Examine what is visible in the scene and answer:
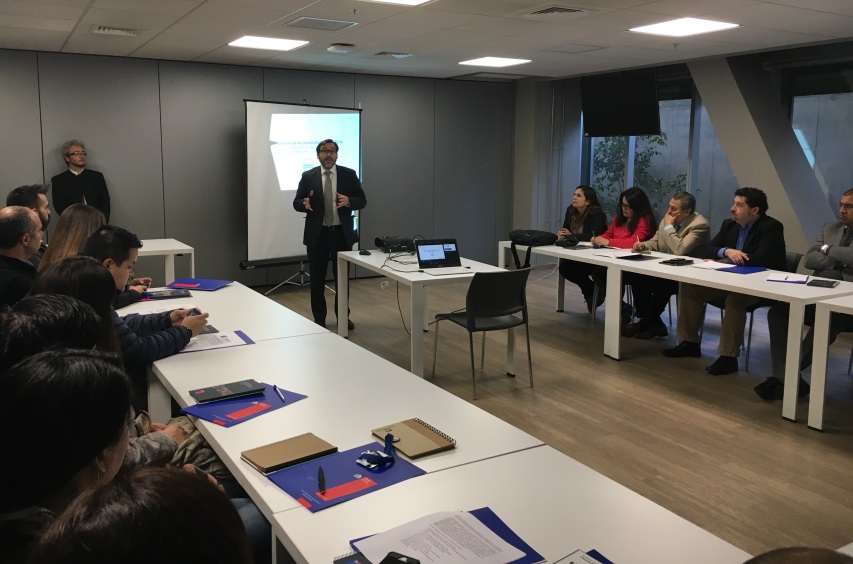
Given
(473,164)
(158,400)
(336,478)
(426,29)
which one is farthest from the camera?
(473,164)

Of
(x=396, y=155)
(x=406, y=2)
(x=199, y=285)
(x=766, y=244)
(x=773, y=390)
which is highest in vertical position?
(x=406, y=2)

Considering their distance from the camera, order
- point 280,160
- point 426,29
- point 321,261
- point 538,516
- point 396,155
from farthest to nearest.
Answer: point 396,155
point 280,160
point 321,261
point 426,29
point 538,516

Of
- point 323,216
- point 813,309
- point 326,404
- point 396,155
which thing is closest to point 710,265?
point 813,309

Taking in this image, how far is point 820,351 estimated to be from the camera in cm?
400

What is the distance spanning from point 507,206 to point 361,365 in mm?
7562

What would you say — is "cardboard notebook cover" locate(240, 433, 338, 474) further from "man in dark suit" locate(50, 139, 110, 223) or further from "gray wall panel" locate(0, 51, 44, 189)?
"gray wall panel" locate(0, 51, 44, 189)

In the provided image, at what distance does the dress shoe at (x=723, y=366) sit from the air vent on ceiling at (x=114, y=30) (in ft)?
17.1

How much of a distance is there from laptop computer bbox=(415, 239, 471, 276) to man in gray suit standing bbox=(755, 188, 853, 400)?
6.95 ft

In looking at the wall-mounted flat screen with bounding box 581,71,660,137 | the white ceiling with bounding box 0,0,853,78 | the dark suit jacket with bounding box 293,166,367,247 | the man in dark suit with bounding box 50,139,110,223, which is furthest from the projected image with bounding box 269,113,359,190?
the wall-mounted flat screen with bounding box 581,71,660,137

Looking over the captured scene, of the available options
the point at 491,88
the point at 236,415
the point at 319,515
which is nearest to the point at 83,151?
the point at 491,88

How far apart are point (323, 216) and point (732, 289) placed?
134 inches

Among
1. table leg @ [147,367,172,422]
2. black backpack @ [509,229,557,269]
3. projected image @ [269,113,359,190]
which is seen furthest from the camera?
projected image @ [269,113,359,190]

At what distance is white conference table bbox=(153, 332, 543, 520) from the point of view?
6.74ft

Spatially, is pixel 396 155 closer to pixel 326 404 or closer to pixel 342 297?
pixel 342 297
